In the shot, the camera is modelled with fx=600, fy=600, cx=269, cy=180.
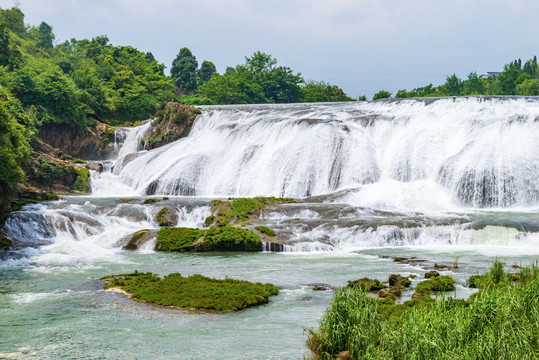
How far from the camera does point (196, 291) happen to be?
16031 millimetres

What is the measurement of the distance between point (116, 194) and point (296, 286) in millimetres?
26604

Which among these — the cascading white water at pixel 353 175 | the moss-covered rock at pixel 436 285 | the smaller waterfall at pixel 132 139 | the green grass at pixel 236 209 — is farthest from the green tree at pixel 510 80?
the moss-covered rock at pixel 436 285

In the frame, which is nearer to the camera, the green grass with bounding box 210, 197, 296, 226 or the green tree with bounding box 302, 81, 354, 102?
the green grass with bounding box 210, 197, 296, 226

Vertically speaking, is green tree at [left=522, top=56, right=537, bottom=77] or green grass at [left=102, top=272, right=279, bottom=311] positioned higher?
green tree at [left=522, top=56, right=537, bottom=77]

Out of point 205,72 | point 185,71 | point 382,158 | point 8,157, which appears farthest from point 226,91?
point 8,157

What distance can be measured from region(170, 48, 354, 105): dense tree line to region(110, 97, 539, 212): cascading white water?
30.7 meters

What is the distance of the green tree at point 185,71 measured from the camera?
289 feet

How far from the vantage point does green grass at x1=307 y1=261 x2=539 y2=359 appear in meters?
8.40

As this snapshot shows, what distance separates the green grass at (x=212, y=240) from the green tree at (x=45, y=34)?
76.5 m

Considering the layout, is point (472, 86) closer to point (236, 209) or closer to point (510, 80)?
point (510, 80)

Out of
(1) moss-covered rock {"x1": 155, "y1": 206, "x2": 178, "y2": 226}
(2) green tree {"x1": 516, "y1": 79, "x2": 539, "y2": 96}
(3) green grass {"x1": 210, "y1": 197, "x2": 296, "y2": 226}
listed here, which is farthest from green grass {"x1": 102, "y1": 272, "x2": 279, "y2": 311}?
(2) green tree {"x1": 516, "y1": 79, "x2": 539, "y2": 96}

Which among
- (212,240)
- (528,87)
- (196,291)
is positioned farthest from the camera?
(528,87)

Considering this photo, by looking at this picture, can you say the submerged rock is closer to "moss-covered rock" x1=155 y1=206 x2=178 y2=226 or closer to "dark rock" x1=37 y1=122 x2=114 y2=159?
"moss-covered rock" x1=155 y1=206 x2=178 y2=226

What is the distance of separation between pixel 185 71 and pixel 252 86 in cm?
1619
